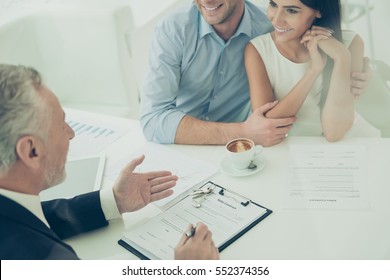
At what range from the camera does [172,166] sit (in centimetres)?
132

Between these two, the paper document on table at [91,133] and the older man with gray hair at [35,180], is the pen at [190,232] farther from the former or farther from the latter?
the paper document on table at [91,133]

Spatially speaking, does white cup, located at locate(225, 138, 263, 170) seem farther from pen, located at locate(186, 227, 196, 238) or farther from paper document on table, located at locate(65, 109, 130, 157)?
paper document on table, located at locate(65, 109, 130, 157)

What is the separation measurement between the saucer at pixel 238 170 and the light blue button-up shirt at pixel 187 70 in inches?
7.9

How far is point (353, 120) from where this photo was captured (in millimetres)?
1317

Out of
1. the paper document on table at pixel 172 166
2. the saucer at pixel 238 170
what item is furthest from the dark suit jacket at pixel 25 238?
the saucer at pixel 238 170

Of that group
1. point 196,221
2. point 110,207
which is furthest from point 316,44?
point 110,207

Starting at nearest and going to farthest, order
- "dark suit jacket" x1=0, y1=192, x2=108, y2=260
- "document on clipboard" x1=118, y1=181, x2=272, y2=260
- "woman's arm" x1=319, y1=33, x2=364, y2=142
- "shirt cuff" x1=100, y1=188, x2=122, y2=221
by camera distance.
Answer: "dark suit jacket" x1=0, y1=192, x2=108, y2=260
"document on clipboard" x1=118, y1=181, x2=272, y2=260
"shirt cuff" x1=100, y1=188, x2=122, y2=221
"woman's arm" x1=319, y1=33, x2=364, y2=142

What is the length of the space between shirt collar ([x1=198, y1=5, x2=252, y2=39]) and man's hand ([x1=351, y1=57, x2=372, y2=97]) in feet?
1.02

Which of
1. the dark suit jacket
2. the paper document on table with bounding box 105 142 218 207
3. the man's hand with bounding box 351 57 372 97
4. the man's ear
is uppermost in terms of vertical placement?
the man's ear

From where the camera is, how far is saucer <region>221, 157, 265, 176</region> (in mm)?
1236

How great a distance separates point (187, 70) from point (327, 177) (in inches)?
21.3

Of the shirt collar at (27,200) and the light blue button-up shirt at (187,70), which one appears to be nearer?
the shirt collar at (27,200)

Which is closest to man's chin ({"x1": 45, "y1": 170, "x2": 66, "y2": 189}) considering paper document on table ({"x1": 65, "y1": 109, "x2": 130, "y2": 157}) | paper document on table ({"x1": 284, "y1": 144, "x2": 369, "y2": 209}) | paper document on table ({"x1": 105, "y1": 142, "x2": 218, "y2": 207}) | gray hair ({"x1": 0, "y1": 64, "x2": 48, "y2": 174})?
gray hair ({"x1": 0, "y1": 64, "x2": 48, "y2": 174})

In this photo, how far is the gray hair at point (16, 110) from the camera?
3.10ft
